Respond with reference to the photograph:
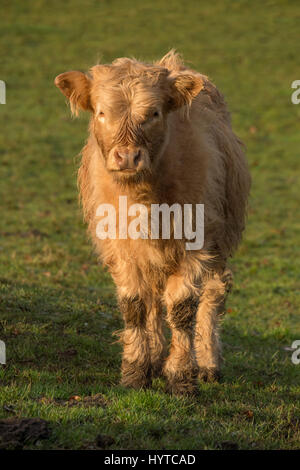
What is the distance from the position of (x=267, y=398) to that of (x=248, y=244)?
27.9 ft

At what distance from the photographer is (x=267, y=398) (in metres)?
7.52

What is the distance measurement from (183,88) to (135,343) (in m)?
2.51

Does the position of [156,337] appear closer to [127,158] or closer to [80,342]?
[80,342]

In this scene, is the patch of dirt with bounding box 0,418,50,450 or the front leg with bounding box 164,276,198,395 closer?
the patch of dirt with bounding box 0,418,50,450

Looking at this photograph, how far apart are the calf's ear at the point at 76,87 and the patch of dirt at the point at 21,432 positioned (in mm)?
2694

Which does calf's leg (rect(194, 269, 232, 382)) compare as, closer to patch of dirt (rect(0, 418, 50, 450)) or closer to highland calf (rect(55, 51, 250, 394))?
highland calf (rect(55, 51, 250, 394))

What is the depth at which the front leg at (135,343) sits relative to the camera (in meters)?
7.34

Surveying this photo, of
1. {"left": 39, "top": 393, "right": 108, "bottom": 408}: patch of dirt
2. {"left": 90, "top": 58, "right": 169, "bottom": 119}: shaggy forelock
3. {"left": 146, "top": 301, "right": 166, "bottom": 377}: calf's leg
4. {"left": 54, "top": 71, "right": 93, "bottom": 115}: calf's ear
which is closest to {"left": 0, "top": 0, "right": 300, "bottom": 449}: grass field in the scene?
{"left": 39, "top": 393, "right": 108, "bottom": 408}: patch of dirt

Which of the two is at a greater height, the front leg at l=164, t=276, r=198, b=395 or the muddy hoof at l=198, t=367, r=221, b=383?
the front leg at l=164, t=276, r=198, b=395

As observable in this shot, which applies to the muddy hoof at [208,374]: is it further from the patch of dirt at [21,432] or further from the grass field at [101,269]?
the patch of dirt at [21,432]

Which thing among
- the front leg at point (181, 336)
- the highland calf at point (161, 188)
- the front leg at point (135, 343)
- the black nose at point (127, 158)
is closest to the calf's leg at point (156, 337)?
the highland calf at point (161, 188)

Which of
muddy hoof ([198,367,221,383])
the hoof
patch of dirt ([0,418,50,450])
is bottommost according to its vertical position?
muddy hoof ([198,367,221,383])

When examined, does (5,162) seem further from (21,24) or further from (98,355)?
(21,24)

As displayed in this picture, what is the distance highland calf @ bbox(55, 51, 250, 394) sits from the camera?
6148 mm
